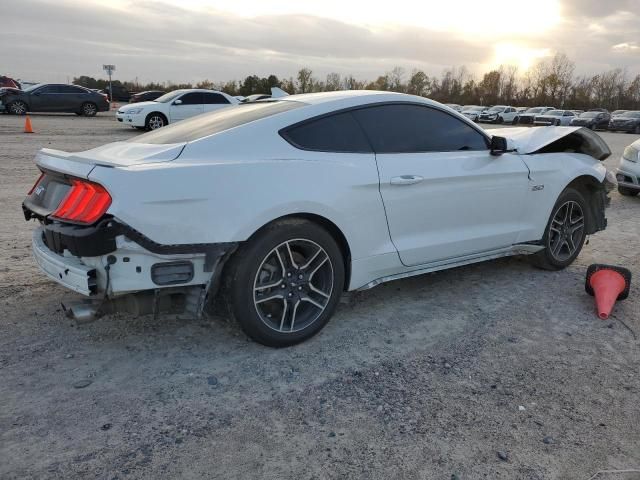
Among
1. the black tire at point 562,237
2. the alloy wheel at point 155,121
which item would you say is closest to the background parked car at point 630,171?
the black tire at point 562,237

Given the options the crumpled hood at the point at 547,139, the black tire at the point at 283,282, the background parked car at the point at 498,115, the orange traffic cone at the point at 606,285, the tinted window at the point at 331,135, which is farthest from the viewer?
the background parked car at the point at 498,115

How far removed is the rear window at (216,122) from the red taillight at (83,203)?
722mm

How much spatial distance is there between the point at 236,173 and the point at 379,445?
1.66m

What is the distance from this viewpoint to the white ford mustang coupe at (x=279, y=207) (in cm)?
305

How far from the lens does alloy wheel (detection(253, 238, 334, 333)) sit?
3480mm

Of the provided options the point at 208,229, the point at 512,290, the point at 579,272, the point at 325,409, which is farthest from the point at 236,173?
the point at 579,272

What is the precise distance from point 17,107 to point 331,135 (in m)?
24.6

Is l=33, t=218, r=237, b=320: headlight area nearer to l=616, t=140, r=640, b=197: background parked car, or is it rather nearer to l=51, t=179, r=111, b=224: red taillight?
l=51, t=179, r=111, b=224: red taillight

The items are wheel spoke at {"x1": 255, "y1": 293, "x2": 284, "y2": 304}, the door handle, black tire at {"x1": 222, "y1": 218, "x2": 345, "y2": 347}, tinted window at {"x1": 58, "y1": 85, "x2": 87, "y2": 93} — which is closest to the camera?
black tire at {"x1": 222, "y1": 218, "x2": 345, "y2": 347}

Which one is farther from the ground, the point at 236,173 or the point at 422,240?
the point at 236,173

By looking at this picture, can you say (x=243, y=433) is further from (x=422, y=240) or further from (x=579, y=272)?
(x=579, y=272)

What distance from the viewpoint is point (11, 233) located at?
5.89 meters

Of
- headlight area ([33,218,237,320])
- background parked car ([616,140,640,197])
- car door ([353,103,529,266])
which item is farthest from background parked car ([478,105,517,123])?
headlight area ([33,218,237,320])

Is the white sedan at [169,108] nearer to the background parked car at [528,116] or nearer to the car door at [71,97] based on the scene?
the car door at [71,97]
